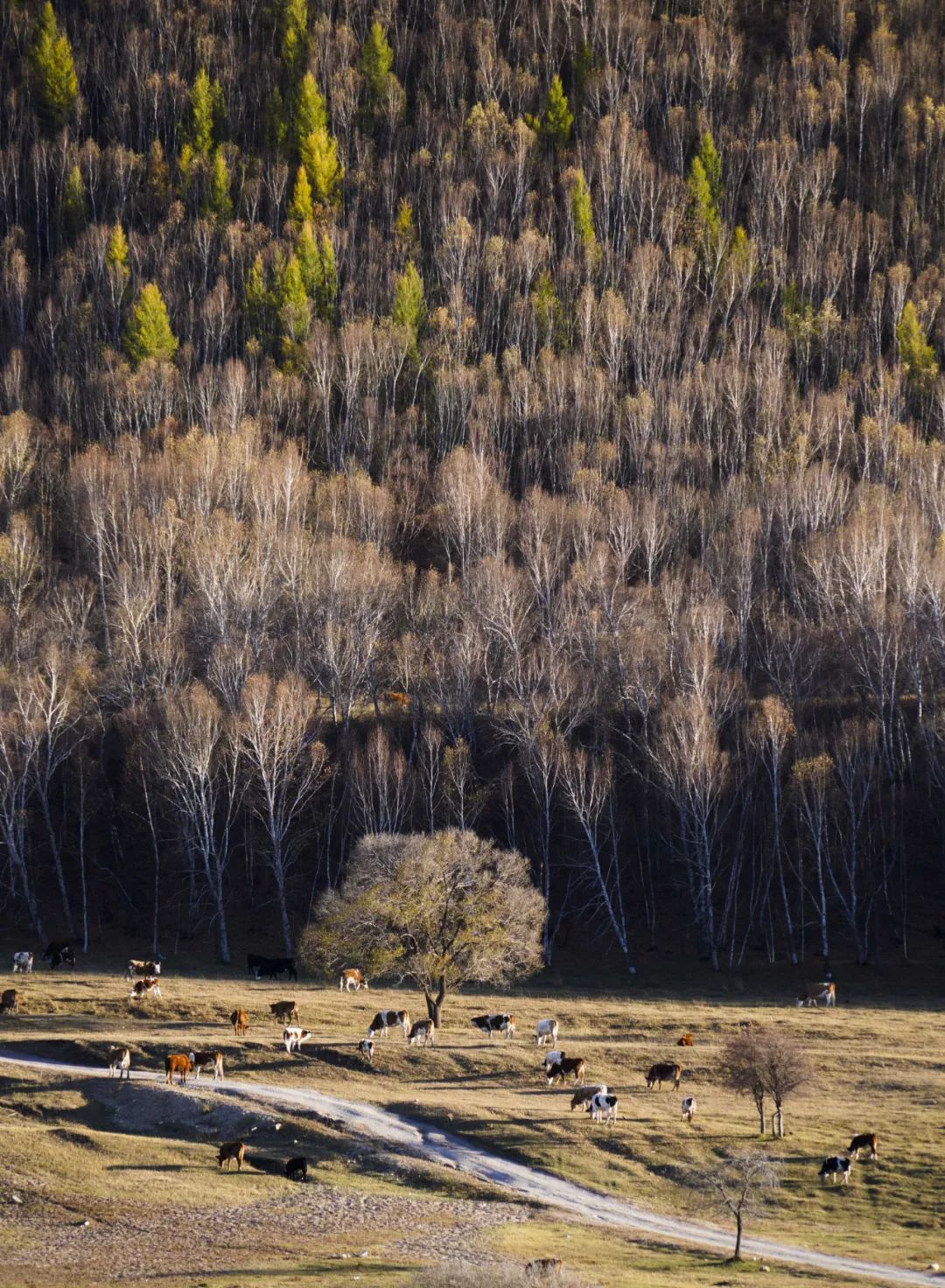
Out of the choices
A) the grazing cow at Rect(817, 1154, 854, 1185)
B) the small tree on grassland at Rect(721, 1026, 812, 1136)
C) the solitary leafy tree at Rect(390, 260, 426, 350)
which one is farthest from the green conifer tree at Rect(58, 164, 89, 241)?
the grazing cow at Rect(817, 1154, 854, 1185)

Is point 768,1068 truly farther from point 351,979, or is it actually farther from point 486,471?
point 486,471

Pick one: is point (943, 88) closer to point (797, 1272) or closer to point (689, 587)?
point (689, 587)

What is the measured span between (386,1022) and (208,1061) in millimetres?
8478

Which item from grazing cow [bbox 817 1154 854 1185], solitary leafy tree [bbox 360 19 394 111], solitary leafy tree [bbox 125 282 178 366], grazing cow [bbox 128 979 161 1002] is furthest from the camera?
solitary leafy tree [bbox 360 19 394 111]

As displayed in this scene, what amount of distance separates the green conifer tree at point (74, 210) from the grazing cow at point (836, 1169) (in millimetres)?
148442

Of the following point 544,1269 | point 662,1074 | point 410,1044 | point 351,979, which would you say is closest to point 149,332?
point 351,979

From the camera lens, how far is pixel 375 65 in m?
184

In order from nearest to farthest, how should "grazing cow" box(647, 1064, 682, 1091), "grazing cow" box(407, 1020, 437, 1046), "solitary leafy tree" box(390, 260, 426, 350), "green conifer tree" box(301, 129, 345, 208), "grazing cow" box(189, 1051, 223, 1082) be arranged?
"grazing cow" box(189, 1051, 223, 1082)
"grazing cow" box(647, 1064, 682, 1091)
"grazing cow" box(407, 1020, 437, 1046)
"solitary leafy tree" box(390, 260, 426, 350)
"green conifer tree" box(301, 129, 345, 208)

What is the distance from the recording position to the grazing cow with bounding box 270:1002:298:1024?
55.6 meters

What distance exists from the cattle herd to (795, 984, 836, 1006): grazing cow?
1.5 inches

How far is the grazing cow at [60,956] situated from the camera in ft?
229

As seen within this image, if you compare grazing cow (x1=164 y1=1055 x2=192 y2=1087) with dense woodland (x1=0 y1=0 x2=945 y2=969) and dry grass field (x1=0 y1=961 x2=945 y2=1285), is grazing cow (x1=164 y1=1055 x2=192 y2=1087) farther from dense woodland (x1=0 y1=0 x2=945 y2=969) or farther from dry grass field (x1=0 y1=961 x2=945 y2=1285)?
dense woodland (x1=0 y1=0 x2=945 y2=969)

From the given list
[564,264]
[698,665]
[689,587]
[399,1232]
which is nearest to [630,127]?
[564,264]

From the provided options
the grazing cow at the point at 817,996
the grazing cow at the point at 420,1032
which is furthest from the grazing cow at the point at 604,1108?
the grazing cow at the point at 817,996
